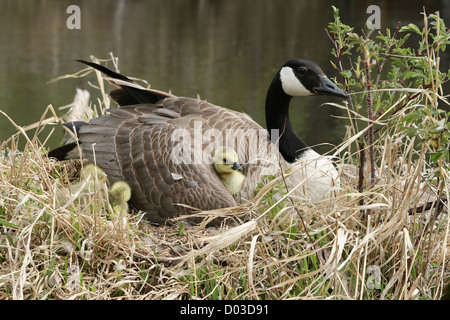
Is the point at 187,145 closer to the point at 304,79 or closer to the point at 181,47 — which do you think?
the point at 304,79

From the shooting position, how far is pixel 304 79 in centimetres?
385

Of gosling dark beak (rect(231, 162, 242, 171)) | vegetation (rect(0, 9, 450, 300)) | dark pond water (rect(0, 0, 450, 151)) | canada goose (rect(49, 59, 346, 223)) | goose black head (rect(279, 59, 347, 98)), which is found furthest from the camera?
dark pond water (rect(0, 0, 450, 151))

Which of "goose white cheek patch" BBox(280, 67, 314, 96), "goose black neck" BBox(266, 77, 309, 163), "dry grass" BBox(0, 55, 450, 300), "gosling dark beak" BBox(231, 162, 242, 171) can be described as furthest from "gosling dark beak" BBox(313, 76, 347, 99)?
"gosling dark beak" BBox(231, 162, 242, 171)

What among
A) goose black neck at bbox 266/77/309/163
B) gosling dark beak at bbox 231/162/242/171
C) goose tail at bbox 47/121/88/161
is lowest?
goose tail at bbox 47/121/88/161

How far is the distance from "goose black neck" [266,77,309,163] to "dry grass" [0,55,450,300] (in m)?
0.94

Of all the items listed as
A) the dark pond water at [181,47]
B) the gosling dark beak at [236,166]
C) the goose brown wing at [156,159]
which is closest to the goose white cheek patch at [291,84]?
the goose brown wing at [156,159]

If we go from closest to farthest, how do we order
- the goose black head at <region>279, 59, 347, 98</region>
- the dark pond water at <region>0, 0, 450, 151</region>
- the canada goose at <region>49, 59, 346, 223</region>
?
the canada goose at <region>49, 59, 346, 223</region>, the goose black head at <region>279, 59, 347, 98</region>, the dark pond water at <region>0, 0, 450, 151</region>

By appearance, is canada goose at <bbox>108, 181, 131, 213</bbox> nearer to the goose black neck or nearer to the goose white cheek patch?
the goose black neck

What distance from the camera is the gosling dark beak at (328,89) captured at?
363 cm

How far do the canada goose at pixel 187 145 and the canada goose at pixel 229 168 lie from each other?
48 mm

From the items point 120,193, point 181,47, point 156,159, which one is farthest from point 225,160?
point 181,47

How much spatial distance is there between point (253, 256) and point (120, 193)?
3.68ft

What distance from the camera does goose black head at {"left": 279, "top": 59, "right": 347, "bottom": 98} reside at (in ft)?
12.3
